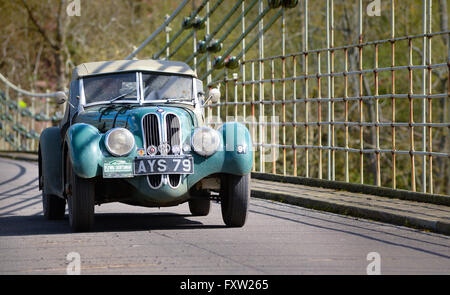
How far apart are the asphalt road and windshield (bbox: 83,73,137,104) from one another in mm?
1549

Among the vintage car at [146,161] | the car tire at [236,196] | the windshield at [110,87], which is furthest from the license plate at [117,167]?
the windshield at [110,87]

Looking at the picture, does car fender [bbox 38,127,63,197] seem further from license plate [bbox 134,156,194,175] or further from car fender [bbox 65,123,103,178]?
license plate [bbox 134,156,194,175]

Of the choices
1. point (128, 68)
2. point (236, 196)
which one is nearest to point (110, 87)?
point (128, 68)

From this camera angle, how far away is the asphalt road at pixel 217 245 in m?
7.84

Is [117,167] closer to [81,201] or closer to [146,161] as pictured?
[146,161]

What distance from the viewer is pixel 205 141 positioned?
1053cm

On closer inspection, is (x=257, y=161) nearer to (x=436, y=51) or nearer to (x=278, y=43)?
(x=278, y=43)

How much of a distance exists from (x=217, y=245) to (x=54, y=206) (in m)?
3.60

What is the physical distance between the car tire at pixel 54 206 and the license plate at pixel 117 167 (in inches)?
86.0

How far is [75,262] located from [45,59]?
157 ft

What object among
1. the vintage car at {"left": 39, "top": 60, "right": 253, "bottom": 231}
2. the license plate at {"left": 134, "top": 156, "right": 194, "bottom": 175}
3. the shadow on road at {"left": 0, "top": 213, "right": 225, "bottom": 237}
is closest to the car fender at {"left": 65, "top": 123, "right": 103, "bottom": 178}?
the vintage car at {"left": 39, "top": 60, "right": 253, "bottom": 231}

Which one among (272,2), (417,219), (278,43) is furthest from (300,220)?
(278,43)

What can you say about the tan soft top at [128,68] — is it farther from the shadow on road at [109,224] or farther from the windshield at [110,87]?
the shadow on road at [109,224]
